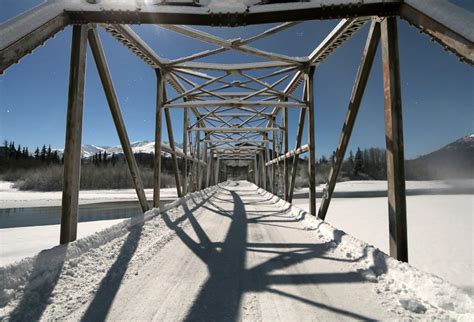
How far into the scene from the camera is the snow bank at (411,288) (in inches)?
74.8

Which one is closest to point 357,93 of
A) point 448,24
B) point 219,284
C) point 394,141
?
point 394,141

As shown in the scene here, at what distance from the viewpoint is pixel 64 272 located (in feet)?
→ 8.42

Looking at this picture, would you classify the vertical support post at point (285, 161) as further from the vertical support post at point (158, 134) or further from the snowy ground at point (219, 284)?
the snowy ground at point (219, 284)

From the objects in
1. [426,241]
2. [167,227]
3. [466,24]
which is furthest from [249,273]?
[426,241]

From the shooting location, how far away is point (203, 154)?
64.0ft

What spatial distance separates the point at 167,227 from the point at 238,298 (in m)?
3.31

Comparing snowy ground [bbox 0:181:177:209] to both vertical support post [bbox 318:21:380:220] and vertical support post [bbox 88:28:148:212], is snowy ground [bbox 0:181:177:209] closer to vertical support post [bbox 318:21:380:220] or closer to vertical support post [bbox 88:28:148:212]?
vertical support post [bbox 88:28:148:212]

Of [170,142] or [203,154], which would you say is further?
[203,154]

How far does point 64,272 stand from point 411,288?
3541mm

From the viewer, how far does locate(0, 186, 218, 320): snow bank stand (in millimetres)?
2039

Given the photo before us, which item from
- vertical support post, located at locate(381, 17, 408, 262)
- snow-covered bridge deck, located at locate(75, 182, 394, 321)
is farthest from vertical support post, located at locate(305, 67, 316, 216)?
vertical support post, located at locate(381, 17, 408, 262)

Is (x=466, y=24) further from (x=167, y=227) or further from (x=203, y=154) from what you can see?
(x=203, y=154)

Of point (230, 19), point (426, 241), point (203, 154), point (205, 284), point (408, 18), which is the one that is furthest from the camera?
point (203, 154)

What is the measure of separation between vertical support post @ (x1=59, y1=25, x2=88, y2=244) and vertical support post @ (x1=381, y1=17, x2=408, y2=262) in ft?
14.2
